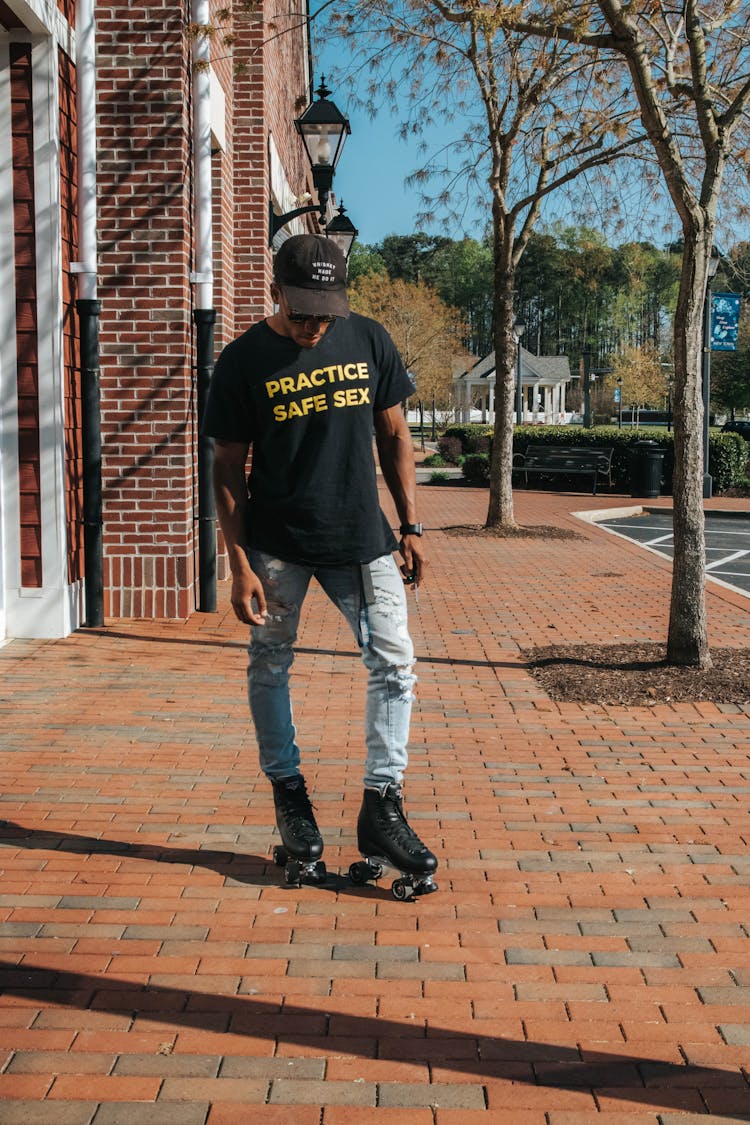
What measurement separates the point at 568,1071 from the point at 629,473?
25.0 metres

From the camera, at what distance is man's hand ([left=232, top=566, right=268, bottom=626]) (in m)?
3.86

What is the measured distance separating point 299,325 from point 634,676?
4.10 meters

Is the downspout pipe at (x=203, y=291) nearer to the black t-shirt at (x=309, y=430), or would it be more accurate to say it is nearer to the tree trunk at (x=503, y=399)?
the black t-shirt at (x=309, y=430)

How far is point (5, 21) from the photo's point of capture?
290 inches

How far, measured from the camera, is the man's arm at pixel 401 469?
406 cm

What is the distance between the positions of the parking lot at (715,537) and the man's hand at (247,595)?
28.9 feet

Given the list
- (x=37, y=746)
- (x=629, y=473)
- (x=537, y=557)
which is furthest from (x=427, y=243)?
(x=37, y=746)

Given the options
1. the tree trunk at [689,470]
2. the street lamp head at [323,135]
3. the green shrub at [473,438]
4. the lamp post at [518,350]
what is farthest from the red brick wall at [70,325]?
the green shrub at [473,438]

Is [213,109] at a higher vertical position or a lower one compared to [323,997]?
higher

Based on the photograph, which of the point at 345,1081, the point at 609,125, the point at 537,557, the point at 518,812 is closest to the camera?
the point at 345,1081

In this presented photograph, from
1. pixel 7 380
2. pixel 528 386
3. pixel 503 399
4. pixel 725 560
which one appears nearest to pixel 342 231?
pixel 503 399

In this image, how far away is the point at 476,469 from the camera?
29.5 m

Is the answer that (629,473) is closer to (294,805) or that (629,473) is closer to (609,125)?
(609,125)

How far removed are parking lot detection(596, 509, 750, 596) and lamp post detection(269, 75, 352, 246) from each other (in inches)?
200
